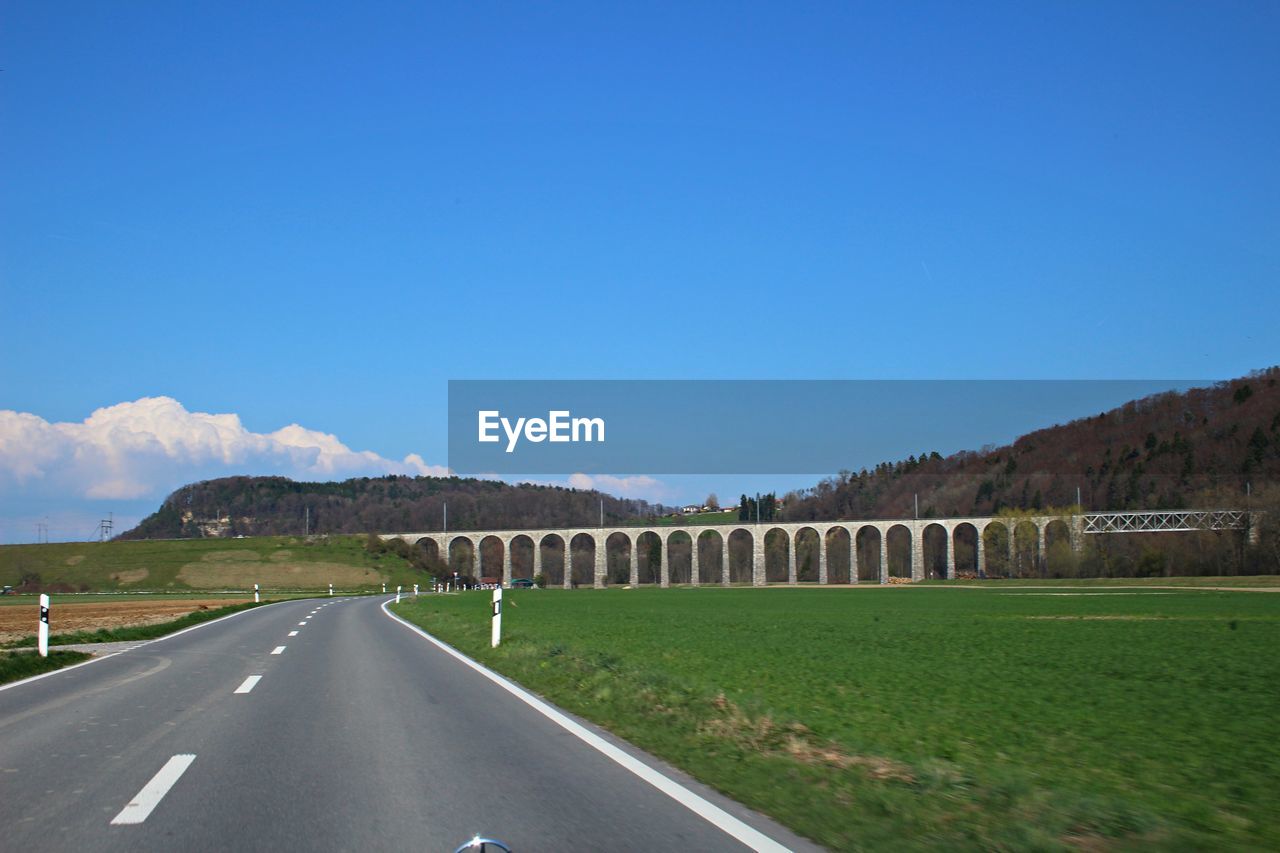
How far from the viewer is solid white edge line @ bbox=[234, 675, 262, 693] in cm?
1239

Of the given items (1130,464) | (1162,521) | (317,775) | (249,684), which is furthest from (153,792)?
(1130,464)

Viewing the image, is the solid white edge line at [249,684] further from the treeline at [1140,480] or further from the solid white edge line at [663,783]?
the treeline at [1140,480]

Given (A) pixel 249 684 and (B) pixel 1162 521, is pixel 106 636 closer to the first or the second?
(A) pixel 249 684

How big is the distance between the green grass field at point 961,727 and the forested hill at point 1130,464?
286 feet

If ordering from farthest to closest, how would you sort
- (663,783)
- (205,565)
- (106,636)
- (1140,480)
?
1. (1140,480)
2. (205,565)
3. (106,636)
4. (663,783)

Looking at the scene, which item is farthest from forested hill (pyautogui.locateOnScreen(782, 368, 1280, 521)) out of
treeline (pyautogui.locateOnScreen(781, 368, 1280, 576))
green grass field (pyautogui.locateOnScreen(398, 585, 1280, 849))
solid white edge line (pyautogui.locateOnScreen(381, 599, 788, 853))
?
solid white edge line (pyautogui.locateOnScreen(381, 599, 788, 853))

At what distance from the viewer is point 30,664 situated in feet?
50.6

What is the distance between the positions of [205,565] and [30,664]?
4333 inches

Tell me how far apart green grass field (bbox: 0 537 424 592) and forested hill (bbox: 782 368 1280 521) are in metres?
73.4

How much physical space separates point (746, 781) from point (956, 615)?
26.9 meters

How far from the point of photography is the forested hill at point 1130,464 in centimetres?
11356

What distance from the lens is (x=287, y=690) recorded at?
490 inches

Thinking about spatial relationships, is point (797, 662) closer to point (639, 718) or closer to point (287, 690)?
point (639, 718)

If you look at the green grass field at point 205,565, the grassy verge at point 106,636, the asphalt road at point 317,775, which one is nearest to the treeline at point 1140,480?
the green grass field at point 205,565
